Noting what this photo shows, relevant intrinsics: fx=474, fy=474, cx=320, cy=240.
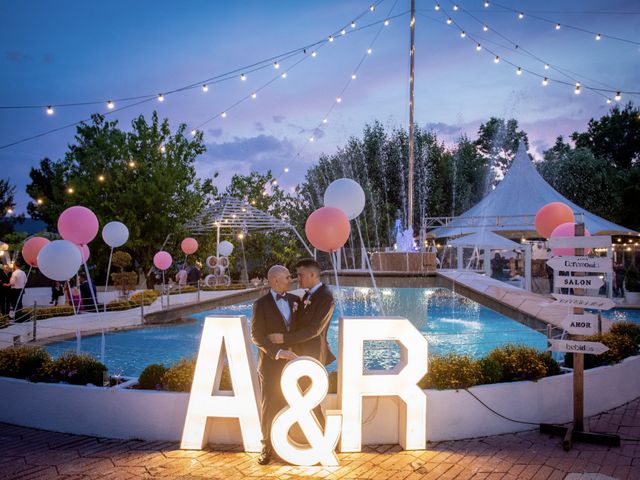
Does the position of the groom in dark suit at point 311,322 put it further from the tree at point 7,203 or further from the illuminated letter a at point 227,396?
the tree at point 7,203

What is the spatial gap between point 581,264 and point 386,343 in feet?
14.8

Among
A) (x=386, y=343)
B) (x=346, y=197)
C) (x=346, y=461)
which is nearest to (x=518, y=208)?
(x=386, y=343)

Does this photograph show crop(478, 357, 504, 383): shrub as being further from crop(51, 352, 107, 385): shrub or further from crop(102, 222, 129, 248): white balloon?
crop(102, 222, 129, 248): white balloon

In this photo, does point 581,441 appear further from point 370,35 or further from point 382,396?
point 370,35

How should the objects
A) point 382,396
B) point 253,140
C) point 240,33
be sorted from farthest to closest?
point 253,140, point 240,33, point 382,396

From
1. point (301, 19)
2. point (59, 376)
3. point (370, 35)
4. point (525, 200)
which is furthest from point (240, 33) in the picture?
point (525, 200)

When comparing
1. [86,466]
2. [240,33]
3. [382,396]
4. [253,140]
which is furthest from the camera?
[253,140]

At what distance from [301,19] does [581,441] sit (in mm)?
12995

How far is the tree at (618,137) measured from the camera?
37.3 m

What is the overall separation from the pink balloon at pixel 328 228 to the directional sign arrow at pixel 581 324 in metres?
2.84

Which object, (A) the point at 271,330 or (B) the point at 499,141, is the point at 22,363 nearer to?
(A) the point at 271,330

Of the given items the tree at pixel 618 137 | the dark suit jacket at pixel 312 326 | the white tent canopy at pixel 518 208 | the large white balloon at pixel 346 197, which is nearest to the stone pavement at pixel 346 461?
the dark suit jacket at pixel 312 326

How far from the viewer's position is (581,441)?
4.84 meters

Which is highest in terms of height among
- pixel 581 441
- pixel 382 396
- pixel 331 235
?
pixel 331 235
